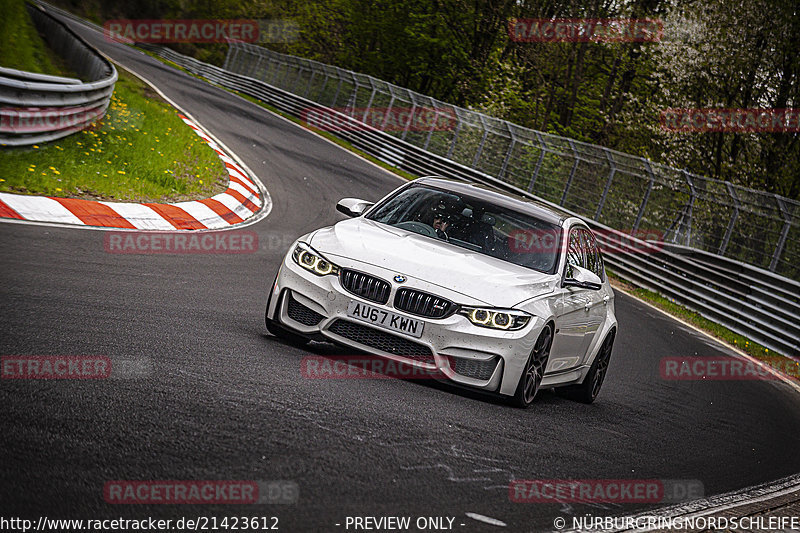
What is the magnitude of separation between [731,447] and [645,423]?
29.1 inches

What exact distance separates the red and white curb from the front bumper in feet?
15.7

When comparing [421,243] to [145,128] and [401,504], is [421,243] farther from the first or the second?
[145,128]

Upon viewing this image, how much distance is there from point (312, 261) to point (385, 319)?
0.79m

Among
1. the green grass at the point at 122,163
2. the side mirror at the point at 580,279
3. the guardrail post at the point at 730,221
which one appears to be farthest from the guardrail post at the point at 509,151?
the side mirror at the point at 580,279

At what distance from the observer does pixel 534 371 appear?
6.84 metres

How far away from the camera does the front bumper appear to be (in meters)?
6.36

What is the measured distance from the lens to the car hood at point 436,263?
6504 mm

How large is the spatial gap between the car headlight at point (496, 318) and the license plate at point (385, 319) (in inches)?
12.9

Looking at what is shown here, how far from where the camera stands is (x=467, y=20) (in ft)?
149

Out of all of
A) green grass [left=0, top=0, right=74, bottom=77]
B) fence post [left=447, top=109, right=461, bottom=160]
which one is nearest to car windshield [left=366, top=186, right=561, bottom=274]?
green grass [left=0, top=0, right=74, bottom=77]

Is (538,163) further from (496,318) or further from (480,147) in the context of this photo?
(496,318)

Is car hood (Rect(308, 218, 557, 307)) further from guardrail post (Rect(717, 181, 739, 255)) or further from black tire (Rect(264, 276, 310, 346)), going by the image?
guardrail post (Rect(717, 181, 739, 255))

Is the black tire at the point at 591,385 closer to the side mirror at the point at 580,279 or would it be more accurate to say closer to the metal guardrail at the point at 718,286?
the side mirror at the point at 580,279

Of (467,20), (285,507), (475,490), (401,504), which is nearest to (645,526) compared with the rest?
(475,490)
